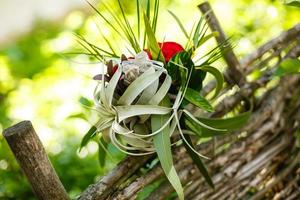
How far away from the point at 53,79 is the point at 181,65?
4.94 ft

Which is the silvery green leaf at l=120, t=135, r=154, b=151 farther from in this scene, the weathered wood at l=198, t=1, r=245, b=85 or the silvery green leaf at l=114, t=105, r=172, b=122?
the weathered wood at l=198, t=1, r=245, b=85

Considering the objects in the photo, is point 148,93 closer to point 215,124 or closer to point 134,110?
point 134,110

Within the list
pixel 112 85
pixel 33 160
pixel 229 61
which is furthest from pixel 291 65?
pixel 33 160

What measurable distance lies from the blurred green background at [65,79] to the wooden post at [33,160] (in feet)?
1.10

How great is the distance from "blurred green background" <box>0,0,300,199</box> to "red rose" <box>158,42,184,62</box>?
0.31 metres

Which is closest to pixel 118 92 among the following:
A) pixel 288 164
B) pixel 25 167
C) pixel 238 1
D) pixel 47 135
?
pixel 25 167

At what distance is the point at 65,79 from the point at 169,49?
55.8 inches

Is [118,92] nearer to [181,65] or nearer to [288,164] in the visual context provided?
[181,65]

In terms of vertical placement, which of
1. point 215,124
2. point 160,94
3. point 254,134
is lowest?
point 254,134

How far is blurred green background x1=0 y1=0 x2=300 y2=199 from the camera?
1413mm

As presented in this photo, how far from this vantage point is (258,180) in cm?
112

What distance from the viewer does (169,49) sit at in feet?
2.86

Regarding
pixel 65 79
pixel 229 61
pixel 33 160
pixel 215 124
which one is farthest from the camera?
pixel 65 79

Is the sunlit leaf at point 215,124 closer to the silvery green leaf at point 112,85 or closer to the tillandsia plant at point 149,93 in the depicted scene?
the tillandsia plant at point 149,93
